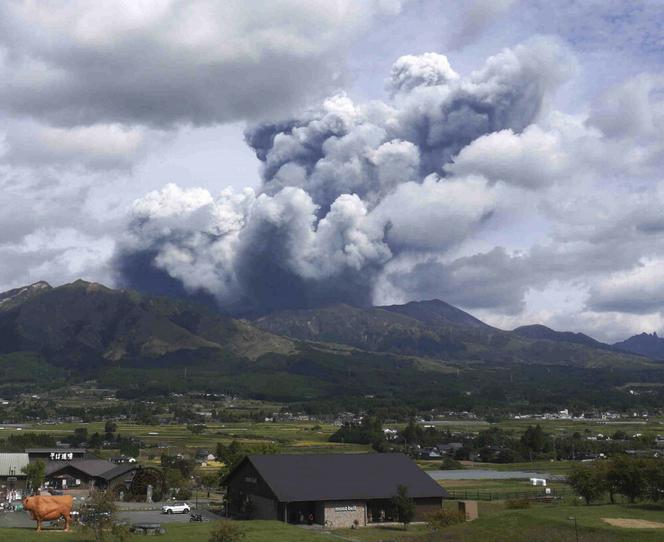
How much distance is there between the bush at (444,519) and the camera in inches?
2357

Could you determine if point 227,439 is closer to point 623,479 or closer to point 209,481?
point 209,481

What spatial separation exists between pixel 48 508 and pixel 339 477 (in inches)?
1032

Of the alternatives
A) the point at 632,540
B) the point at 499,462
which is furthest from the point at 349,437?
the point at 632,540

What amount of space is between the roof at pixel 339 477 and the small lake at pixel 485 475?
149 feet

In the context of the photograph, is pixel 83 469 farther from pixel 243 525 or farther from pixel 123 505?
pixel 243 525

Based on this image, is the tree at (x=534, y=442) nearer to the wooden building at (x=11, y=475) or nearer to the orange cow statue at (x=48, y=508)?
the wooden building at (x=11, y=475)

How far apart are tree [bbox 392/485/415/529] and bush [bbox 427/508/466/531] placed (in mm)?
3095

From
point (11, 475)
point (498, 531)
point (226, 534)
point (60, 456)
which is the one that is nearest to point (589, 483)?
point (498, 531)

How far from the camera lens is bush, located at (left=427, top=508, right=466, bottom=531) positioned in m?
59.9

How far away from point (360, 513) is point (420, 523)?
18.3ft

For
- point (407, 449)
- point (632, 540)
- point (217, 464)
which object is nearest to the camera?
point (632, 540)

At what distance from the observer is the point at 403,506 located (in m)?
65.0

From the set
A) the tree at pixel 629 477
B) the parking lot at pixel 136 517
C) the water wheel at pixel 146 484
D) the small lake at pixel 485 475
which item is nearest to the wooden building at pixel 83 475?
the water wheel at pixel 146 484

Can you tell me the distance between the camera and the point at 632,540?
4841 centimetres
